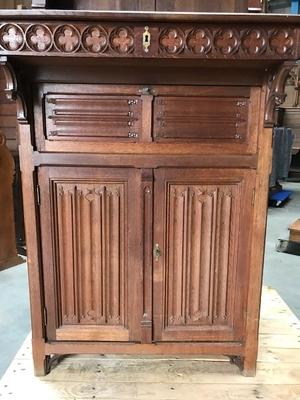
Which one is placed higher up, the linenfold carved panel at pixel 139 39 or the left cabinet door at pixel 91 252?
the linenfold carved panel at pixel 139 39

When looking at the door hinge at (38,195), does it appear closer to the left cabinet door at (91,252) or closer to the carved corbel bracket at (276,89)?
the left cabinet door at (91,252)

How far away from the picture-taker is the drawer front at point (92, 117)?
4.98 feet

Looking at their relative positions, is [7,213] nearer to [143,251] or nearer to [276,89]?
[143,251]

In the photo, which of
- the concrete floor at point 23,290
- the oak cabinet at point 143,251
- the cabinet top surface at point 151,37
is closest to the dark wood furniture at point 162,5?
the cabinet top surface at point 151,37

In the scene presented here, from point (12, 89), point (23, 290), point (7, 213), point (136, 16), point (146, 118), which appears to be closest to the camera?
point (136, 16)

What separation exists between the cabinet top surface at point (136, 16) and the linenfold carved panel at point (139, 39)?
24 mm

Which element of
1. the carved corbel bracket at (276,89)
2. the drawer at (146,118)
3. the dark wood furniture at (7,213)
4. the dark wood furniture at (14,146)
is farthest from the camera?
the dark wood furniture at (14,146)

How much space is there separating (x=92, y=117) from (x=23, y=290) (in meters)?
1.86

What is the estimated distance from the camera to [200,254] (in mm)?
1642

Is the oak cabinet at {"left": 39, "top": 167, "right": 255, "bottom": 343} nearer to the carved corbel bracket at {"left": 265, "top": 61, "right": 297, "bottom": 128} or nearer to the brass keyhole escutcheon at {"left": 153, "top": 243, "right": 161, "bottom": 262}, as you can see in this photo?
the brass keyhole escutcheon at {"left": 153, "top": 243, "right": 161, "bottom": 262}

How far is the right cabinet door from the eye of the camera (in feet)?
5.19

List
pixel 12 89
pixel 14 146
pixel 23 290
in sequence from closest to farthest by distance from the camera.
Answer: pixel 12 89, pixel 23 290, pixel 14 146

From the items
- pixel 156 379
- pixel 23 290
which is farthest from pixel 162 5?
pixel 23 290

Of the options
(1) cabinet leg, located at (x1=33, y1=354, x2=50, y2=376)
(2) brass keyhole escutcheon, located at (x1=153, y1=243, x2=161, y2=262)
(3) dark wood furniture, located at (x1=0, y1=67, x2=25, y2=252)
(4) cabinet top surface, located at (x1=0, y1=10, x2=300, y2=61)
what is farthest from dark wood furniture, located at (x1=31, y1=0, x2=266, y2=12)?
(3) dark wood furniture, located at (x1=0, y1=67, x2=25, y2=252)
